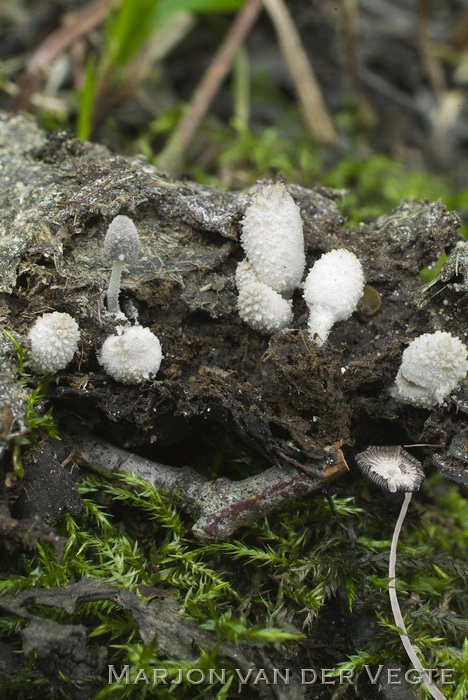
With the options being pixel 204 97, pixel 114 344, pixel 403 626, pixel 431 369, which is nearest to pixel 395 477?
pixel 431 369

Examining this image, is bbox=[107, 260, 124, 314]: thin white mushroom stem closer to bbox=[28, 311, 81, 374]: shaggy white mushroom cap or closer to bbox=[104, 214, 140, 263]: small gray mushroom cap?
bbox=[104, 214, 140, 263]: small gray mushroom cap

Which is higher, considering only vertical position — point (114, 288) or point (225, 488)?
point (114, 288)

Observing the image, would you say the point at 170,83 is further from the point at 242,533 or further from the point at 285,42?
the point at 242,533

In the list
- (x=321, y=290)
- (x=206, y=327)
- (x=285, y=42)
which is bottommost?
(x=206, y=327)

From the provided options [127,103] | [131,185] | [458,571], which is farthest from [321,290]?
[127,103]

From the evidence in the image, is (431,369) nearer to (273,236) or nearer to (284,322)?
(284,322)

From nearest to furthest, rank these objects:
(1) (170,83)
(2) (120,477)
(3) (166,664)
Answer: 1. (3) (166,664)
2. (2) (120,477)
3. (1) (170,83)

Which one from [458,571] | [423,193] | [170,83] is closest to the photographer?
[458,571]

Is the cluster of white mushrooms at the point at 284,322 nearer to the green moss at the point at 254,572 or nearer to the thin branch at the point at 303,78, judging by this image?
the green moss at the point at 254,572
